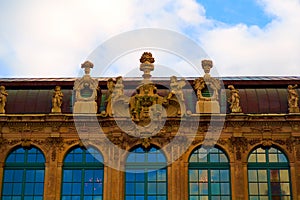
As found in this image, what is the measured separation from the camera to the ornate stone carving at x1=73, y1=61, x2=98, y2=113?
38.3 m

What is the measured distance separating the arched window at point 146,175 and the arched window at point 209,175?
1.60m

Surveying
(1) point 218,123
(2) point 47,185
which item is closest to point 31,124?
(2) point 47,185

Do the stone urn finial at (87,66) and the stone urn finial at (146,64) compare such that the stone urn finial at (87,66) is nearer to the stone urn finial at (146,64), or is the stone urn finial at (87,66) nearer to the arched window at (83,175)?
the stone urn finial at (146,64)

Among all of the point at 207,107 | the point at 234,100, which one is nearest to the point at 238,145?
the point at 234,100

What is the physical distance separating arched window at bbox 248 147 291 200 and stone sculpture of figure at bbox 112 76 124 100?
8.17 meters

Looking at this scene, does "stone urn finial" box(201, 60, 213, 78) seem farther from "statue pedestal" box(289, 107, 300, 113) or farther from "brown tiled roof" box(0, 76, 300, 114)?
"statue pedestal" box(289, 107, 300, 113)

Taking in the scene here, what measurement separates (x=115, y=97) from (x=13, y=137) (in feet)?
20.2

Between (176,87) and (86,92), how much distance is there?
526cm

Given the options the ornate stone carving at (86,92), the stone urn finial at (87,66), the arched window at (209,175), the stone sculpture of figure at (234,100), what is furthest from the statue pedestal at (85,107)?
the stone sculpture of figure at (234,100)

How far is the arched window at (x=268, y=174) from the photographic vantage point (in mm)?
36531

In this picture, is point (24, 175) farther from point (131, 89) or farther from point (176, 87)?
point (176, 87)

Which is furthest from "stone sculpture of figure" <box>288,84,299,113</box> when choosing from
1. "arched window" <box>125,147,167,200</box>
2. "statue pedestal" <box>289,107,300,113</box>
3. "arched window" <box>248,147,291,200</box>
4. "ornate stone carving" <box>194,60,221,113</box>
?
"arched window" <box>125,147,167,200</box>

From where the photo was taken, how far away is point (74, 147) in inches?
1485

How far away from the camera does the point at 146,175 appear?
36969 mm
